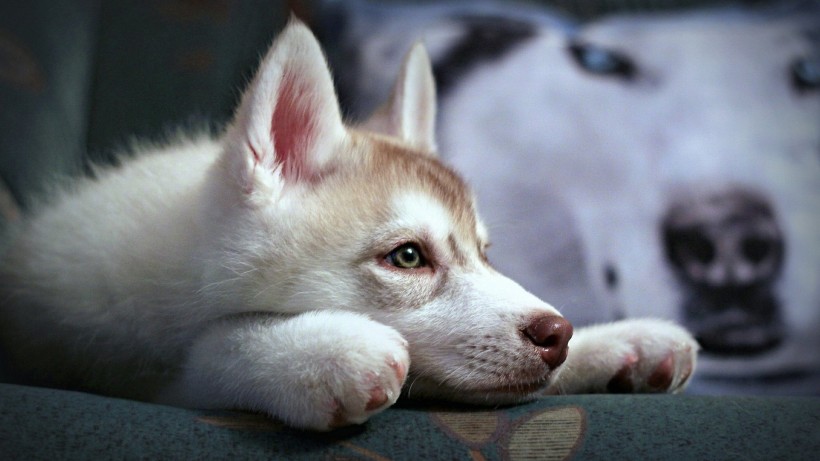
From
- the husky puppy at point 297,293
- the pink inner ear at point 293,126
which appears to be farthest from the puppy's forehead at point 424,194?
the pink inner ear at point 293,126

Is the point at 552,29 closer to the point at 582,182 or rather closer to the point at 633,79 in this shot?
the point at 633,79

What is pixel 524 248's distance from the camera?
1634 mm

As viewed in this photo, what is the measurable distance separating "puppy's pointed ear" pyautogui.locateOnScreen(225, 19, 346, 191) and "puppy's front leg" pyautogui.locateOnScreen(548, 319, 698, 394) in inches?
19.8

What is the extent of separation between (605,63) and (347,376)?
1281mm

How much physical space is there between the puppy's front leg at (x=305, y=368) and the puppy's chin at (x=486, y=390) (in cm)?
13

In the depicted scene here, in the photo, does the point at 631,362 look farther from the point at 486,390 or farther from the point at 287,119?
the point at 287,119

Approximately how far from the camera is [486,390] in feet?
2.92

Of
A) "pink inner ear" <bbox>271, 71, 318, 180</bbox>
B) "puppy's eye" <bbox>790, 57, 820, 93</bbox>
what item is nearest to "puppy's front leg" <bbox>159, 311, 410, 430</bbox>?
"pink inner ear" <bbox>271, 71, 318, 180</bbox>

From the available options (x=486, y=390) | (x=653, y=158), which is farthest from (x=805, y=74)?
(x=486, y=390)

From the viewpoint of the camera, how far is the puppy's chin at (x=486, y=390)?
885 millimetres

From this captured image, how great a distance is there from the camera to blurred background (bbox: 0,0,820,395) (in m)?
1.54

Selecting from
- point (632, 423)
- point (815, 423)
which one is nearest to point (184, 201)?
point (632, 423)

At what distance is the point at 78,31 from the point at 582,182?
1.53 m

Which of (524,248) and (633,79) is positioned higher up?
(633,79)
